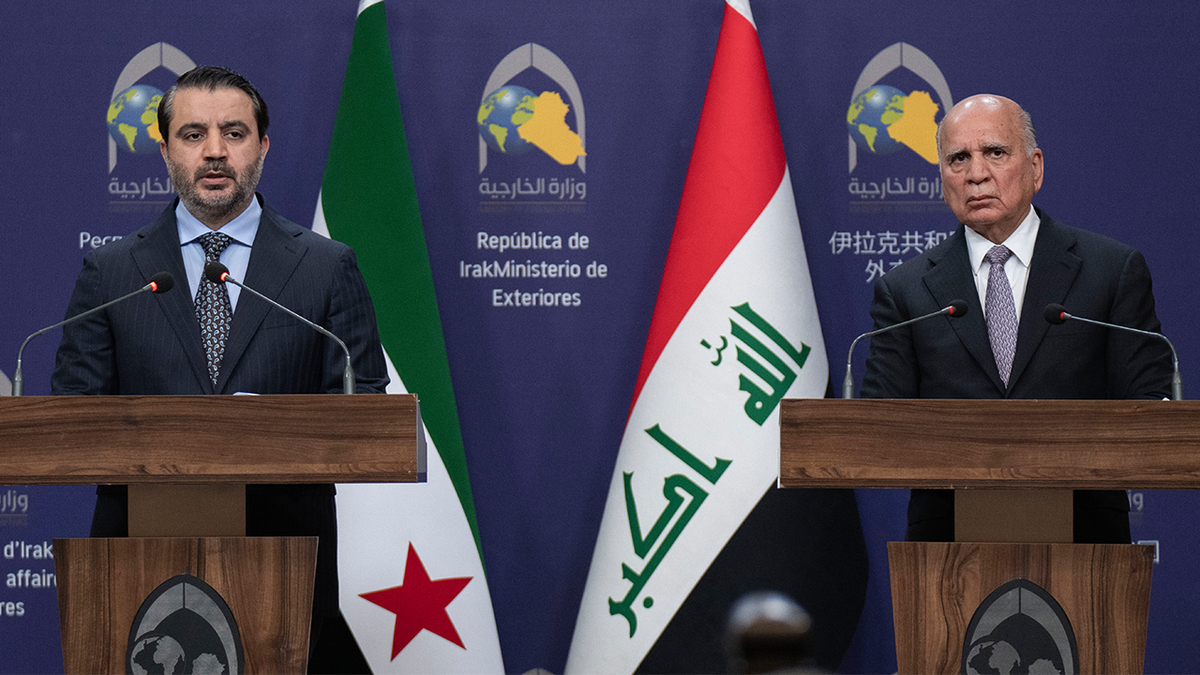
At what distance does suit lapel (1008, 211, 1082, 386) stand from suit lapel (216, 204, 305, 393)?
1654 millimetres

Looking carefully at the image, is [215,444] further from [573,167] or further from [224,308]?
[573,167]

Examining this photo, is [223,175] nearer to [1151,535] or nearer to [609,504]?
[609,504]

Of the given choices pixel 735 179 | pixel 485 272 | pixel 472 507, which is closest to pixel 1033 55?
pixel 735 179

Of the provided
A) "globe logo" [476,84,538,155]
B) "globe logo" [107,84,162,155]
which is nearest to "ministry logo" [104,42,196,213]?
"globe logo" [107,84,162,155]

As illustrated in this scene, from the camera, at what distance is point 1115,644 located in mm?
2141

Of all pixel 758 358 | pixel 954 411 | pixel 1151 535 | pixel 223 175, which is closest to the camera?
pixel 954 411

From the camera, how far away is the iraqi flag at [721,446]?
11.5 ft

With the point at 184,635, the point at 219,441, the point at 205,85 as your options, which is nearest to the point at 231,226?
the point at 205,85

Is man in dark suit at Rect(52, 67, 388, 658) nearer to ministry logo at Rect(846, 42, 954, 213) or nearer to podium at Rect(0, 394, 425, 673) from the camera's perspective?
podium at Rect(0, 394, 425, 673)

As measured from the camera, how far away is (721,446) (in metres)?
3.53

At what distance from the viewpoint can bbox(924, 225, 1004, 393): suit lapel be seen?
2773mm

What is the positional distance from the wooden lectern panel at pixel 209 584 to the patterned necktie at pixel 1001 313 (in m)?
1.62

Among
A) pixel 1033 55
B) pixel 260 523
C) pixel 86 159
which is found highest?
pixel 1033 55

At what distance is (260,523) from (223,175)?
818 millimetres
